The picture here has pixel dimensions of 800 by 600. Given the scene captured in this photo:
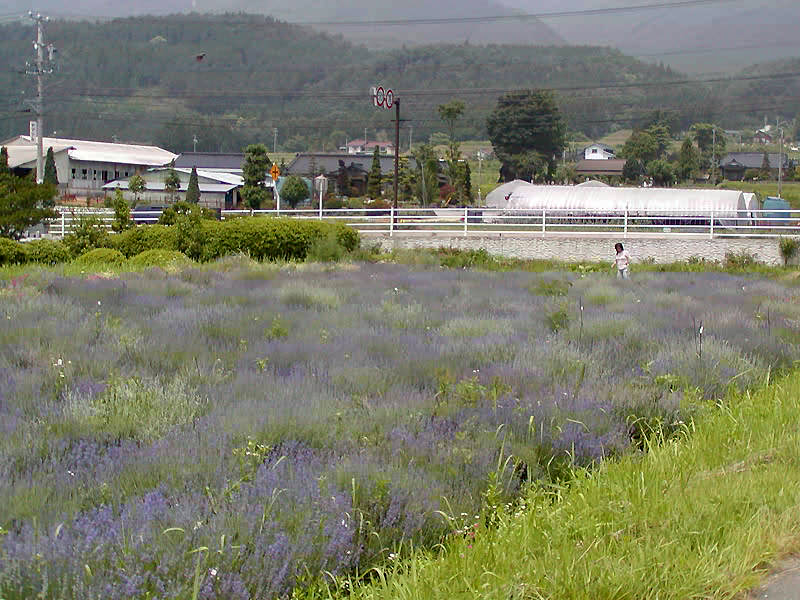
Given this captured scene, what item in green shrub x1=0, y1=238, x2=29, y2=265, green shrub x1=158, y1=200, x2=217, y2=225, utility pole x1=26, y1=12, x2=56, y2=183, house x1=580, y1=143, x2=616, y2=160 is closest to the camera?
green shrub x1=0, y1=238, x2=29, y2=265

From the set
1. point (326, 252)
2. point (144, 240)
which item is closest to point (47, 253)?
point (144, 240)

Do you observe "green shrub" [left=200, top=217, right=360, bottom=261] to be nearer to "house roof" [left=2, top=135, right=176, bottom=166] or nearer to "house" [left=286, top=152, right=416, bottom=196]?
"house" [left=286, top=152, right=416, bottom=196]

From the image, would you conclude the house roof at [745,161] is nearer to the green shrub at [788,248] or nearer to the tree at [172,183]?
the tree at [172,183]

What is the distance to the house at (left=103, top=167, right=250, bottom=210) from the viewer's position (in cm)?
8012

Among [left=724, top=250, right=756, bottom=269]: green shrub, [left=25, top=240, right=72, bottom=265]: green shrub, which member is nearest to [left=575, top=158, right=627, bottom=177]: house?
[left=724, top=250, right=756, bottom=269]: green shrub

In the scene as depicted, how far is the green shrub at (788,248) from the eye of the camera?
97.9ft

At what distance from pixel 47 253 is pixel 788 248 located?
22.6 metres

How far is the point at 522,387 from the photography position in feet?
27.1

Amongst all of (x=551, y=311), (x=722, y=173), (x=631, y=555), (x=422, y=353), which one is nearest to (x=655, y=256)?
(x=551, y=311)

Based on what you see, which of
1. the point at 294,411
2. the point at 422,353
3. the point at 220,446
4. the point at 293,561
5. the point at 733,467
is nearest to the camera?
the point at 293,561

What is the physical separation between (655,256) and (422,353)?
78.9 ft

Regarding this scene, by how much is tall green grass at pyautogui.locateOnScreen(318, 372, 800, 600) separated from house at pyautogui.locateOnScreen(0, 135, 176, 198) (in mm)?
85896

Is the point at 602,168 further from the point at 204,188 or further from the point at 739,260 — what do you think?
the point at 739,260

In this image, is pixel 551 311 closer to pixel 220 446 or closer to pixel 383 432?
pixel 383 432
